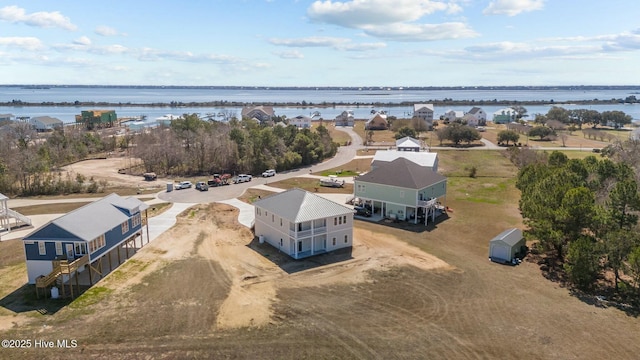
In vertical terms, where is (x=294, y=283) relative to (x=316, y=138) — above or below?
below

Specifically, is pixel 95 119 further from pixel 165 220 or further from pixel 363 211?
pixel 363 211

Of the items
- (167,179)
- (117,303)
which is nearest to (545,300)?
(117,303)

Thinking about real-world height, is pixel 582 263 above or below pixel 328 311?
above

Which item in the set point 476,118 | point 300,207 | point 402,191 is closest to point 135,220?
point 300,207

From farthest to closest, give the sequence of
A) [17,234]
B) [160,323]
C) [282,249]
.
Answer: [17,234] → [282,249] → [160,323]

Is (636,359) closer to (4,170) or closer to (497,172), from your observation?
(497,172)

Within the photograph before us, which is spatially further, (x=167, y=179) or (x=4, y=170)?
(x=167, y=179)
